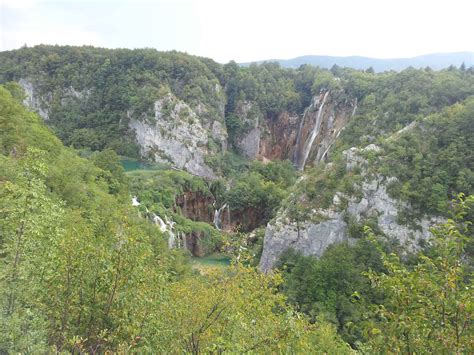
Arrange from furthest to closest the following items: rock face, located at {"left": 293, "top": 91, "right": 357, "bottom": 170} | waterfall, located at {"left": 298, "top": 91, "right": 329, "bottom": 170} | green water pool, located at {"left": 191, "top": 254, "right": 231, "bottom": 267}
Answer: waterfall, located at {"left": 298, "top": 91, "right": 329, "bottom": 170} → rock face, located at {"left": 293, "top": 91, "right": 357, "bottom": 170} → green water pool, located at {"left": 191, "top": 254, "right": 231, "bottom": 267}

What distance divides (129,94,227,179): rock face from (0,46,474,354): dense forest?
66 cm

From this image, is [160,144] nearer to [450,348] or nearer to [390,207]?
[390,207]

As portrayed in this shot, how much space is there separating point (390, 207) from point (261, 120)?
57.2 m

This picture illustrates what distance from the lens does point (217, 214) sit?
173 feet

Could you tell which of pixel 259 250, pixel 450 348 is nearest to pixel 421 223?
pixel 259 250

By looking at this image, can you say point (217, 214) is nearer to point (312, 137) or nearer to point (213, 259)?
point (213, 259)

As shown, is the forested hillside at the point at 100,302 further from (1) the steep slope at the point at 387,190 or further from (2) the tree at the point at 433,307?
(1) the steep slope at the point at 387,190

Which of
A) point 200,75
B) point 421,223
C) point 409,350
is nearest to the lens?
point 409,350

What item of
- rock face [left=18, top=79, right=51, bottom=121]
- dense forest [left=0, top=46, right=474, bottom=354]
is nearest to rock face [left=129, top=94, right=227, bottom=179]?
dense forest [left=0, top=46, right=474, bottom=354]

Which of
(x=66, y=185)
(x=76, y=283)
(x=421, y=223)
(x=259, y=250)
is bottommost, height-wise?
(x=259, y=250)

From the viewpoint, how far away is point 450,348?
4.55 m

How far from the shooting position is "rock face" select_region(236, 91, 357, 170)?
70.1 metres

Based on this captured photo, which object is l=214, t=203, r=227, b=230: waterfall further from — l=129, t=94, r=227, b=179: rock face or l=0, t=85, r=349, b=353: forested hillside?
l=0, t=85, r=349, b=353: forested hillside

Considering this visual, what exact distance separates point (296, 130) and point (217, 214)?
36.6 meters
